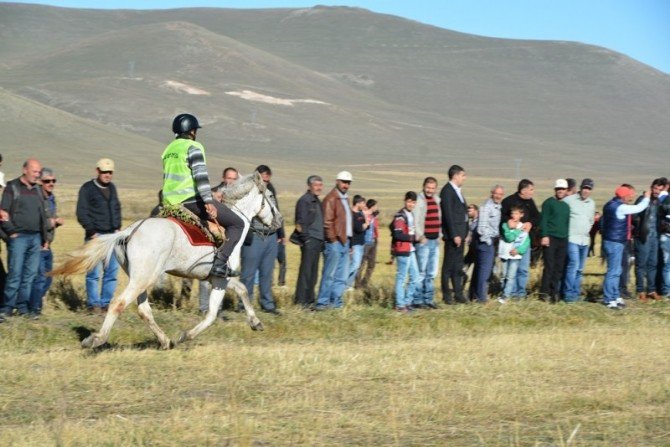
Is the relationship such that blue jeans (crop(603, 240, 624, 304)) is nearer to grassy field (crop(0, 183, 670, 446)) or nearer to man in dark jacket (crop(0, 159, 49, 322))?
grassy field (crop(0, 183, 670, 446))

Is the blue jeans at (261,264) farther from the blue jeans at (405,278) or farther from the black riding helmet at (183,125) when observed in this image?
the black riding helmet at (183,125)

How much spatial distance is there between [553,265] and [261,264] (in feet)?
16.9

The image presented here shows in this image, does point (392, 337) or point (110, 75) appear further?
point (110, 75)

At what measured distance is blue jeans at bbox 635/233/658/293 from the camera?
19281 millimetres

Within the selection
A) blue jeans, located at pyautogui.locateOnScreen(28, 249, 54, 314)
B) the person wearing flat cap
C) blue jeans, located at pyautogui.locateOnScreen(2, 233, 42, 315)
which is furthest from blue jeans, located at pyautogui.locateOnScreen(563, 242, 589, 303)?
blue jeans, located at pyautogui.locateOnScreen(2, 233, 42, 315)

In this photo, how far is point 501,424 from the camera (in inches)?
356

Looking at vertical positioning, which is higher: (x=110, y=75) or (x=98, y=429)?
(x=110, y=75)

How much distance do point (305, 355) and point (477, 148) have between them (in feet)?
515

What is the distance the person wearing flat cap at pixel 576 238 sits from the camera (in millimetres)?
18859

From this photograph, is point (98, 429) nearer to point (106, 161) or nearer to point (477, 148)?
point (106, 161)

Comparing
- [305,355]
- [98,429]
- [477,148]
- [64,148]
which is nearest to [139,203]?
[305,355]

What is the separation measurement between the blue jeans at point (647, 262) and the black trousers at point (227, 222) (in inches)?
336

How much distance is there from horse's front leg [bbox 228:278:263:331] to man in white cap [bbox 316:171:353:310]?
3221 millimetres

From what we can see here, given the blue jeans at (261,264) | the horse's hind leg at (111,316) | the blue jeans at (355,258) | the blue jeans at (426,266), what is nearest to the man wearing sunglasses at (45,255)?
the blue jeans at (261,264)
